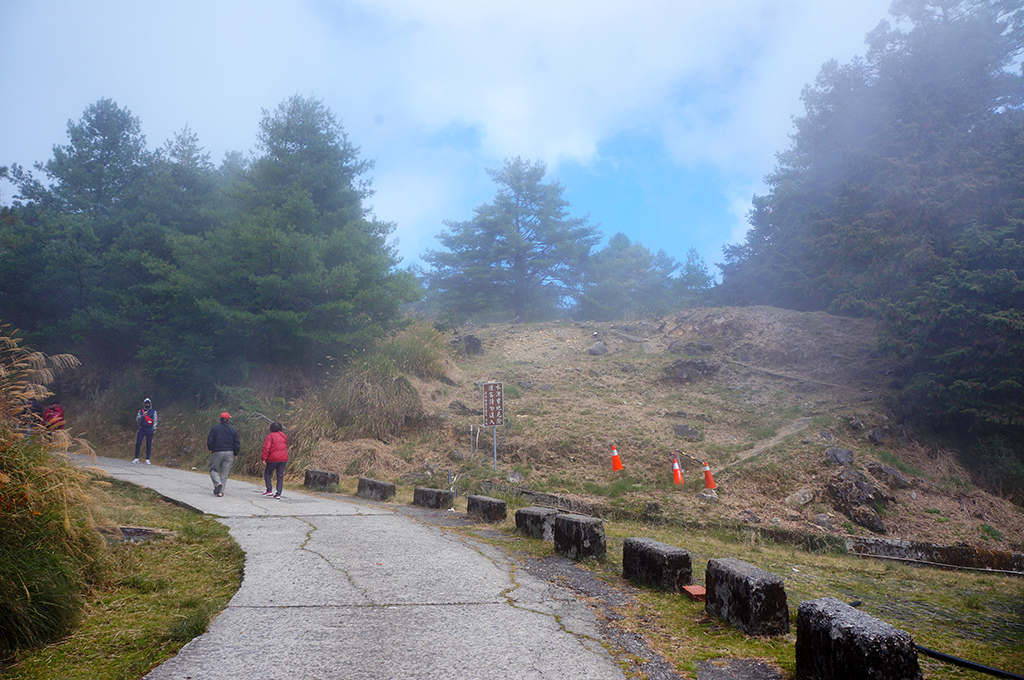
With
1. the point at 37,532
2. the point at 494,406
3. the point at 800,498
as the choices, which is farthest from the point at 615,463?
the point at 37,532

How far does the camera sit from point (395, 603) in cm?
404

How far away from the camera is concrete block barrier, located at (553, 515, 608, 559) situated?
19.1 ft

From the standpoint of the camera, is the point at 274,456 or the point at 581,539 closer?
the point at 581,539

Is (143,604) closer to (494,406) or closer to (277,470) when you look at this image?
(277,470)

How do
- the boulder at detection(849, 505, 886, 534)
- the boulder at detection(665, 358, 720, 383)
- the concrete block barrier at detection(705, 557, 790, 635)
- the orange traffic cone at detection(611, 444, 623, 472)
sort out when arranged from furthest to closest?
1. the boulder at detection(665, 358, 720, 383)
2. the orange traffic cone at detection(611, 444, 623, 472)
3. the boulder at detection(849, 505, 886, 534)
4. the concrete block barrier at detection(705, 557, 790, 635)

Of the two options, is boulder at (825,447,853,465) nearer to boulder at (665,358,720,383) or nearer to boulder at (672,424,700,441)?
boulder at (672,424,700,441)

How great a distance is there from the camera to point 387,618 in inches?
146

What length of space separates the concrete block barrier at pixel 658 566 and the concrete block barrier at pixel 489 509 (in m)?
3.44

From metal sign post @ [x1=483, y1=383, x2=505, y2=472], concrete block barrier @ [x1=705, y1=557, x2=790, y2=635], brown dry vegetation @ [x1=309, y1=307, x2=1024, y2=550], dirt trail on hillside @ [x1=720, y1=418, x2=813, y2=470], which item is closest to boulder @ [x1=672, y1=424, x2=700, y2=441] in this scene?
brown dry vegetation @ [x1=309, y1=307, x2=1024, y2=550]

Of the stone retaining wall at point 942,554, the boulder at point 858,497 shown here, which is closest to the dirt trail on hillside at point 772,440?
the boulder at point 858,497

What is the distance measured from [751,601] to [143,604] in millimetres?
4073

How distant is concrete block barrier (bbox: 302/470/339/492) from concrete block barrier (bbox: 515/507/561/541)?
647cm

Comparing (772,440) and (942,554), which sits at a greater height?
(772,440)

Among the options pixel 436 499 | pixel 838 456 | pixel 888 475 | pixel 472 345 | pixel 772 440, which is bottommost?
pixel 436 499
